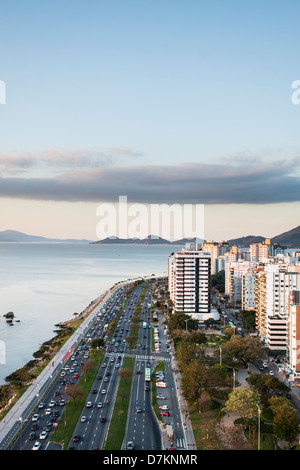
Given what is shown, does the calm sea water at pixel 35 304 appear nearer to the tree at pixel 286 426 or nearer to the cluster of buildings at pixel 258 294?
the cluster of buildings at pixel 258 294

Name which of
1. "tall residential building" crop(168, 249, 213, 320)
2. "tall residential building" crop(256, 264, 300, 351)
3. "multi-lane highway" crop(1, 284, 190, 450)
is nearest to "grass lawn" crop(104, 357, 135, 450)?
"multi-lane highway" crop(1, 284, 190, 450)

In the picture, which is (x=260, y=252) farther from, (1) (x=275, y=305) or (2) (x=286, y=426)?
(2) (x=286, y=426)

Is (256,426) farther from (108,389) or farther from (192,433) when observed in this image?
(108,389)

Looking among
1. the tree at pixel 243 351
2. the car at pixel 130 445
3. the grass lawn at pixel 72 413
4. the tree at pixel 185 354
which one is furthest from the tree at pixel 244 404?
the tree at pixel 243 351

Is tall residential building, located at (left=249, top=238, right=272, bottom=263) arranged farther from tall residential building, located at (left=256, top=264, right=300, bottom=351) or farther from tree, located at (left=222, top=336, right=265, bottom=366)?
tree, located at (left=222, top=336, right=265, bottom=366)

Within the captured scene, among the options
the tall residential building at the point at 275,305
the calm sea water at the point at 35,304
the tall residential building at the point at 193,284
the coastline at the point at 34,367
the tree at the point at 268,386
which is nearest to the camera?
the tree at the point at 268,386
